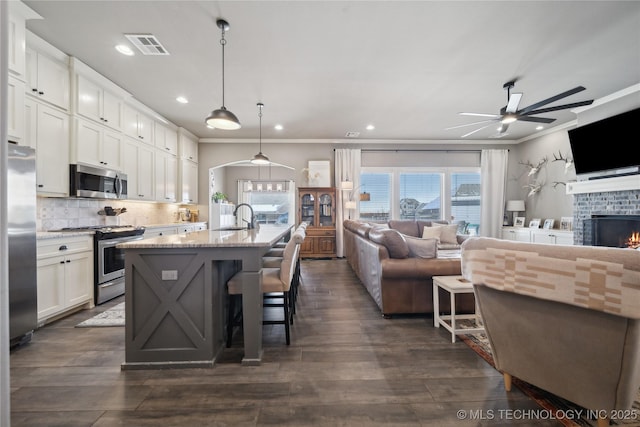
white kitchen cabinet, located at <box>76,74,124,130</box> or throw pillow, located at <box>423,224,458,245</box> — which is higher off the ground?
white kitchen cabinet, located at <box>76,74,124,130</box>

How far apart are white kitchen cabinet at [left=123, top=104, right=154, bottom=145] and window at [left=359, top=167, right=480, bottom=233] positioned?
4.56 metres

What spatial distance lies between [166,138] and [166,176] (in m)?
0.74

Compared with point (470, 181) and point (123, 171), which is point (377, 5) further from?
point (470, 181)

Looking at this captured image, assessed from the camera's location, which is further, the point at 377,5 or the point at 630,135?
the point at 630,135

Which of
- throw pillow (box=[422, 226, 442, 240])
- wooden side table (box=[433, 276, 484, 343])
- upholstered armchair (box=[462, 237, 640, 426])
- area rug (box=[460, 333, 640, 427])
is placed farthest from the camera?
throw pillow (box=[422, 226, 442, 240])

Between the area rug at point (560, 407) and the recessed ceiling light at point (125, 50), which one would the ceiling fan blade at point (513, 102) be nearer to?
the area rug at point (560, 407)

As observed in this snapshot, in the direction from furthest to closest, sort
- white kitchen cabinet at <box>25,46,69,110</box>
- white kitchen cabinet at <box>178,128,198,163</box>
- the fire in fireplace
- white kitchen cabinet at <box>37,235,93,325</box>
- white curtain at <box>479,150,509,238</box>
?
1. white curtain at <box>479,150,509,238</box>
2. white kitchen cabinet at <box>178,128,198,163</box>
3. the fire in fireplace
4. white kitchen cabinet at <box>25,46,69,110</box>
5. white kitchen cabinet at <box>37,235,93,325</box>

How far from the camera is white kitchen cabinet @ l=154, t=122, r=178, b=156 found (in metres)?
4.80

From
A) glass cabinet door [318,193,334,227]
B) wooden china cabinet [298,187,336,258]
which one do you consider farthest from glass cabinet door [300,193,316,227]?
glass cabinet door [318,193,334,227]

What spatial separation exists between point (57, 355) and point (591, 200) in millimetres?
7175

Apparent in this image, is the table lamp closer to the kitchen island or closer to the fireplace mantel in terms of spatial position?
the fireplace mantel

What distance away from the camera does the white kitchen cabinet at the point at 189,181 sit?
5541 millimetres

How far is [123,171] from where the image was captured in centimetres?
393

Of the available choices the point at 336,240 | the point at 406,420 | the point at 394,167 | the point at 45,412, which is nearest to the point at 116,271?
the point at 45,412
